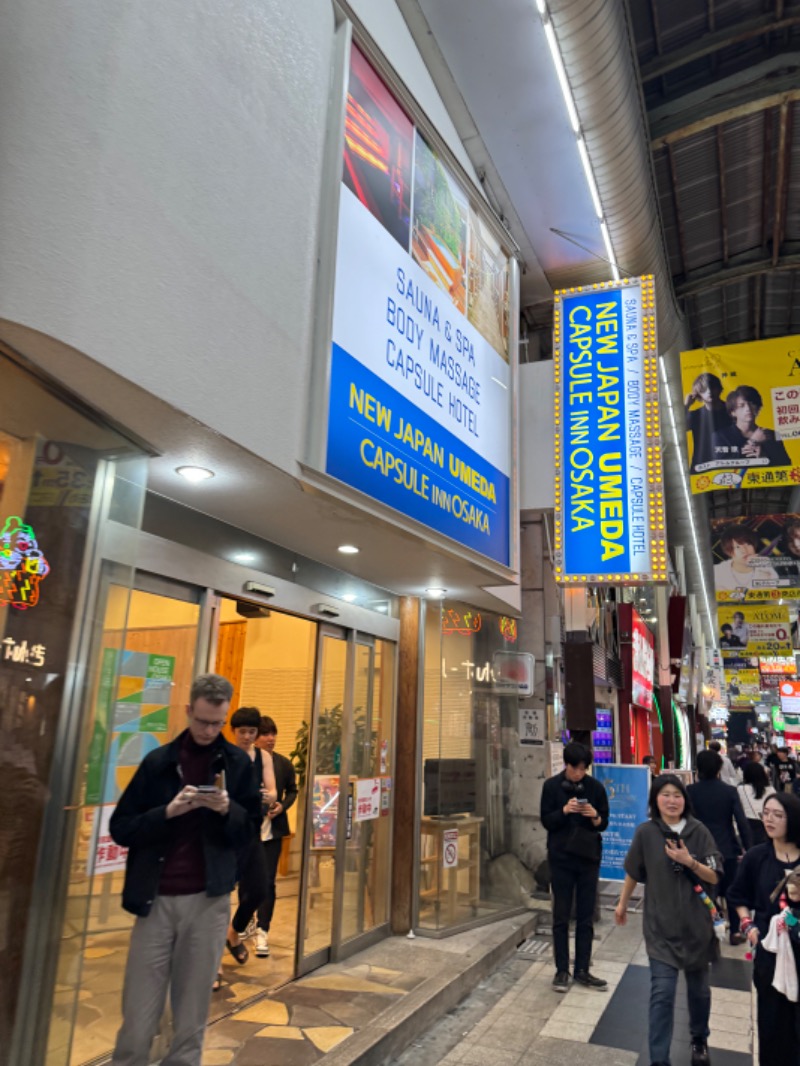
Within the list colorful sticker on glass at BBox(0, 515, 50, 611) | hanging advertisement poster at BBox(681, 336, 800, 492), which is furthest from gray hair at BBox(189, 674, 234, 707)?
hanging advertisement poster at BBox(681, 336, 800, 492)

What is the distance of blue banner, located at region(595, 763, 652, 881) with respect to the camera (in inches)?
323

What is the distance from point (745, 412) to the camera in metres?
10.6

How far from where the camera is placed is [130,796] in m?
3.27

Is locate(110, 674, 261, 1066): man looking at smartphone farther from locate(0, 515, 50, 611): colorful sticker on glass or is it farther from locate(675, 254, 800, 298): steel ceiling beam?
locate(675, 254, 800, 298): steel ceiling beam

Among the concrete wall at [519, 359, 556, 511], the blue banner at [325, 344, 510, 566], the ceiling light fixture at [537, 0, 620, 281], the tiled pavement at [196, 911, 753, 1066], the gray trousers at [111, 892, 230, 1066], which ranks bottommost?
the tiled pavement at [196, 911, 753, 1066]

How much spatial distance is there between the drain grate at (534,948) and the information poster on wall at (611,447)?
344cm

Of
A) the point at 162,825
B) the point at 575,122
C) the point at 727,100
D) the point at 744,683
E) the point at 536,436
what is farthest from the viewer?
the point at 744,683

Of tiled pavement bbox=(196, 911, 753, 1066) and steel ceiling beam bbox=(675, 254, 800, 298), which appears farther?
steel ceiling beam bbox=(675, 254, 800, 298)

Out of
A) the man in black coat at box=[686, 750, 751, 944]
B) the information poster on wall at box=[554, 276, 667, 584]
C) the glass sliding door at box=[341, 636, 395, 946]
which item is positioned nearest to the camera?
the glass sliding door at box=[341, 636, 395, 946]

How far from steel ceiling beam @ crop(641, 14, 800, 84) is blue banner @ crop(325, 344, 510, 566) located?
6179 mm

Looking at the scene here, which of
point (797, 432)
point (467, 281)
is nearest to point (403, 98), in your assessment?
point (467, 281)

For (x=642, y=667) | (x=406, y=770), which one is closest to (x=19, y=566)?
(x=406, y=770)

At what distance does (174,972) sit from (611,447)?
19.1ft

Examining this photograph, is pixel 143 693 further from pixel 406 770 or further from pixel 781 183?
pixel 781 183
